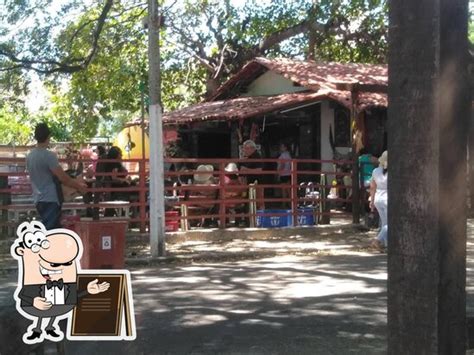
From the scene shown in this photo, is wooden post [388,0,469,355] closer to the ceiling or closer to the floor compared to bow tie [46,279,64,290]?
closer to the ceiling

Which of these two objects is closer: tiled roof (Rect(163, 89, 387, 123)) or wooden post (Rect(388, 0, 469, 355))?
wooden post (Rect(388, 0, 469, 355))

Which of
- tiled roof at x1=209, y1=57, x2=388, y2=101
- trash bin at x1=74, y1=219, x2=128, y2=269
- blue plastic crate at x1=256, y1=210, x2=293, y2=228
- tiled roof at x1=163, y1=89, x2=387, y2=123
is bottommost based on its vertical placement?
blue plastic crate at x1=256, y1=210, x2=293, y2=228

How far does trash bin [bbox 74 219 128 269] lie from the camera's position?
18.3 ft

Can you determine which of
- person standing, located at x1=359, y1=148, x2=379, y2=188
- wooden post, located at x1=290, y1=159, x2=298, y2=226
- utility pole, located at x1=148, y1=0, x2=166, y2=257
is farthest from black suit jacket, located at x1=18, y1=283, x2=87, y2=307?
person standing, located at x1=359, y1=148, x2=379, y2=188

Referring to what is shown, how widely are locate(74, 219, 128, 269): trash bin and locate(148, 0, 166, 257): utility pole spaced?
371 cm

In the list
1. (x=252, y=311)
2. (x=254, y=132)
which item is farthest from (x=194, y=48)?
(x=252, y=311)

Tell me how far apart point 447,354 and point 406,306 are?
9.2 inches

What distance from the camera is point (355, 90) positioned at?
42.8 feet

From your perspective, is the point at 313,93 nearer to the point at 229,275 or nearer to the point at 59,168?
the point at 229,275

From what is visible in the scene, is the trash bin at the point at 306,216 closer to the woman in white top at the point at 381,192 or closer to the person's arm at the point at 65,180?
the woman in white top at the point at 381,192

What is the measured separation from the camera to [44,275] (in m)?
3.14

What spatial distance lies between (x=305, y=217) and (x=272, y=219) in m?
0.86

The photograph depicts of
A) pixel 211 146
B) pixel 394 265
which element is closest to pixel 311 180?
pixel 211 146

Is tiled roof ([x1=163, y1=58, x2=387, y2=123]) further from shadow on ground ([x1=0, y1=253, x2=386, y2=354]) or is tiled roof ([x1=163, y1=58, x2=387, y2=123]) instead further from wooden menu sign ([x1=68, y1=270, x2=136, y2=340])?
wooden menu sign ([x1=68, y1=270, x2=136, y2=340])
